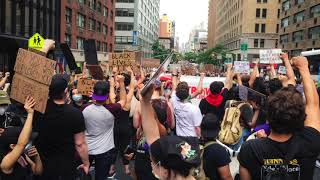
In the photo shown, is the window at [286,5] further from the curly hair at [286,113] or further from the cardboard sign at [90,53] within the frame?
the curly hair at [286,113]

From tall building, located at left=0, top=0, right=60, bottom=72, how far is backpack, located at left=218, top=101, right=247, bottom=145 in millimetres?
24561

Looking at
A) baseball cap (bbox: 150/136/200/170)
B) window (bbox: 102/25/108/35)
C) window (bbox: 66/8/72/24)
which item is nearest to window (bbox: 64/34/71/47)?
window (bbox: 66/8/72/24)

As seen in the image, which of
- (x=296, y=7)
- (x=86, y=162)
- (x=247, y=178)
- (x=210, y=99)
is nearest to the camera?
(x=247, y=178)

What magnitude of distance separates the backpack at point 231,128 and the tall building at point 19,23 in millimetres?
24561

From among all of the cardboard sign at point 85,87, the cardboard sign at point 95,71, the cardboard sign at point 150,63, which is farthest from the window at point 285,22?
the cardboard sign at point 85,87

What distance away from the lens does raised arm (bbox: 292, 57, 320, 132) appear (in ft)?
10.5

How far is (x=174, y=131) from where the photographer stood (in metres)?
6.43

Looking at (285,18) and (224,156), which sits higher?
(285,18)

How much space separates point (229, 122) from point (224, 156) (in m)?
2.01

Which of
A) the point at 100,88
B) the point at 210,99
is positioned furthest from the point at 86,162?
the point at 210,99

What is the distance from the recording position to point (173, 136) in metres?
2.57

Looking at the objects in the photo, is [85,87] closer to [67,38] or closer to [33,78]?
[33,78]

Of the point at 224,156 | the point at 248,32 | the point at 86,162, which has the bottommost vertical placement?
the point at 86,162

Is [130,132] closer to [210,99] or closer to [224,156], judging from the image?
[210,99]
